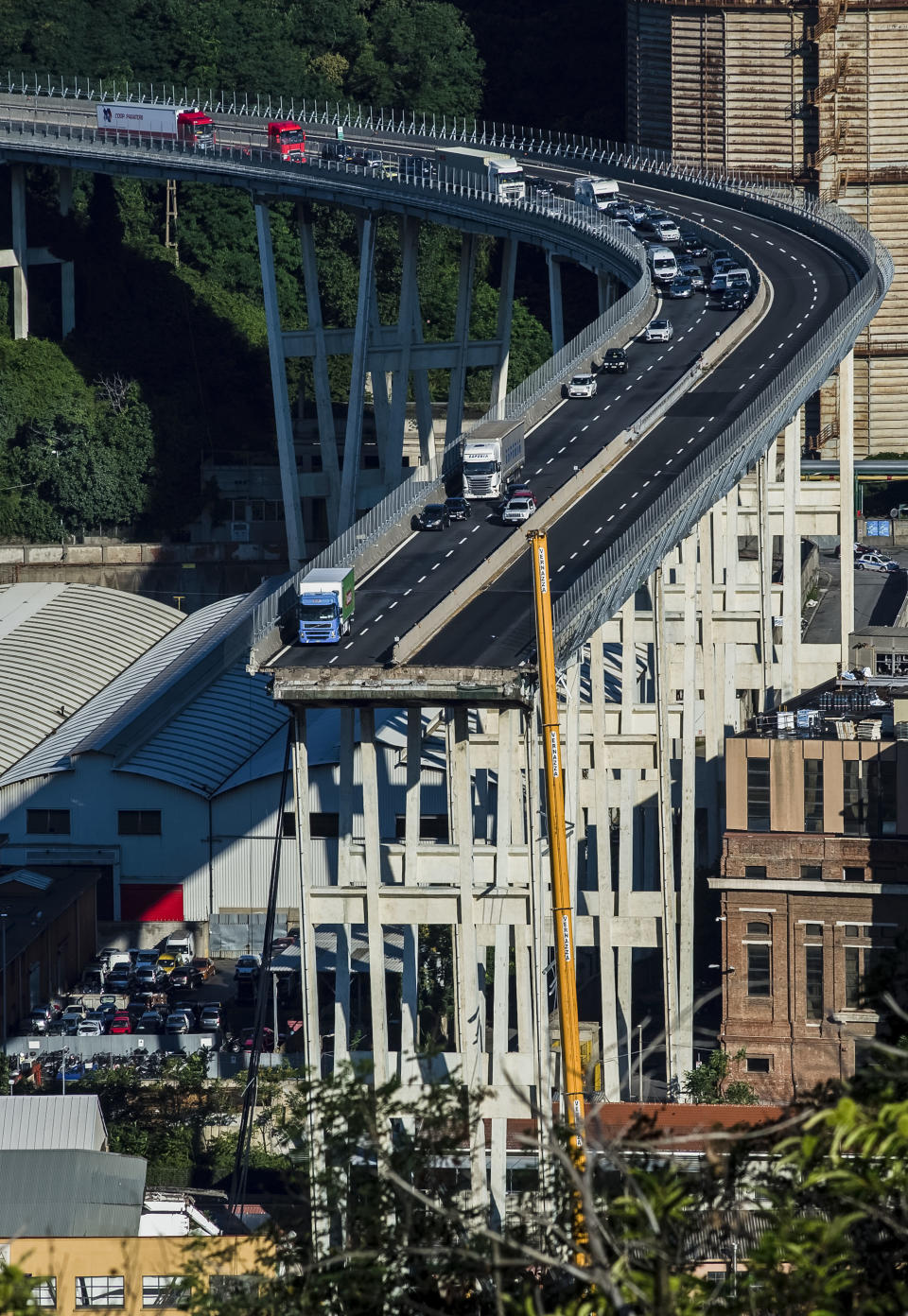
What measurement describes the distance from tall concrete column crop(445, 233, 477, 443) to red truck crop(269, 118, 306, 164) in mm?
11089

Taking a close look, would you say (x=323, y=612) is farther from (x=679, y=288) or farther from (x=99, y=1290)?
(x=679, y=288)

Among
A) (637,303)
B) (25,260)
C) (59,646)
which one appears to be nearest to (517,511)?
(637,303)

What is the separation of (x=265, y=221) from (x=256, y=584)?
20892 millimetres

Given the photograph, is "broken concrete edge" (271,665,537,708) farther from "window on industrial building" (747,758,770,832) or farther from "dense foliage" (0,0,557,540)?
"dense foliage" (0,0,557,540)

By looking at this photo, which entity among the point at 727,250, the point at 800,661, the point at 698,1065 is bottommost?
the point at 698,1065

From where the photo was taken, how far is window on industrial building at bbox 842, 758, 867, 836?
88.5 m

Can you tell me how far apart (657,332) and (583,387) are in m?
8.56

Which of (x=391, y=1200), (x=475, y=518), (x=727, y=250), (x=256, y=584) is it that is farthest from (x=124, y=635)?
(x=391, y=1200)

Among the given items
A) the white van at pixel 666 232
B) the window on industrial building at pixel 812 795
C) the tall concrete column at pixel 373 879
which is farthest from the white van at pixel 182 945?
the white van at pixel 666 232

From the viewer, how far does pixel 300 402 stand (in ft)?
559

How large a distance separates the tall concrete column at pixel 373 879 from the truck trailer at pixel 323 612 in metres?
6.63

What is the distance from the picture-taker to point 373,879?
71.8 m

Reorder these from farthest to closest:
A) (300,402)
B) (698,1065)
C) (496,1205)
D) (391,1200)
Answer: (300,402) < (698,1065) < (496,1205) < (391,1200)

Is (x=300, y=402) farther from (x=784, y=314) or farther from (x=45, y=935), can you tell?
(x=45, y=935)
